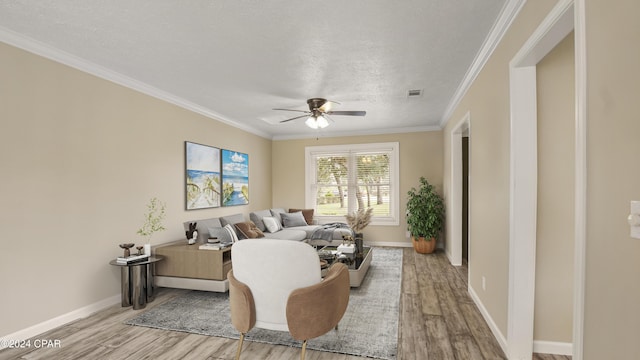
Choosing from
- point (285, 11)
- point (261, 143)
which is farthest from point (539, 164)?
point (261, 143)

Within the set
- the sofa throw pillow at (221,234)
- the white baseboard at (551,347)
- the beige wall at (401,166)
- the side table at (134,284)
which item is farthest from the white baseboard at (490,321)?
the side table at (134,284)

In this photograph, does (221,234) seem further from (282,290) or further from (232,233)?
(282,290)

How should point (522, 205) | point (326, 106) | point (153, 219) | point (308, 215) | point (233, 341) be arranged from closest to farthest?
point (522, 205), point (233, 341), point (153, 219), point (326, 106), point (308, 215)

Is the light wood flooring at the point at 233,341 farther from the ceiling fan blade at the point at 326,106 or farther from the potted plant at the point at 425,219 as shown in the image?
the ceiling fan blade at the point at 326,106

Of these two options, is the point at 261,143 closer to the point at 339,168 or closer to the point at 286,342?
the point at 339,168

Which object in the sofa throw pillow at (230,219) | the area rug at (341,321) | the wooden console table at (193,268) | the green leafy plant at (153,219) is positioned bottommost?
the area rug at (341,321)

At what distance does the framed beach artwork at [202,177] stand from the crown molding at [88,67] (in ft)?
2.04

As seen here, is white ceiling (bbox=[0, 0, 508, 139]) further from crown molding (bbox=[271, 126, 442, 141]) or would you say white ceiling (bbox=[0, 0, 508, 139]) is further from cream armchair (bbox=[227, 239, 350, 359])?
crown molding (bbox=[271, 126, 442, 141])

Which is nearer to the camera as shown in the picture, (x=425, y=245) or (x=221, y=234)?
(x=221, y=234)

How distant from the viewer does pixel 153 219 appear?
4.05m

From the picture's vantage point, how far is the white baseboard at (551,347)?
233 centimetres

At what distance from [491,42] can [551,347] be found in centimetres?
255

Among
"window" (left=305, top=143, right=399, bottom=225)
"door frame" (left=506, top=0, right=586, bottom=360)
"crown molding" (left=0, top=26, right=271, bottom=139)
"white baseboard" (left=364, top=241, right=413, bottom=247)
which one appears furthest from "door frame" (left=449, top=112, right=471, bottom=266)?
"crown molding" (left=0, top=26, right=271, bottom=139)

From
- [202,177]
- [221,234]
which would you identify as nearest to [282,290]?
[221,234]
